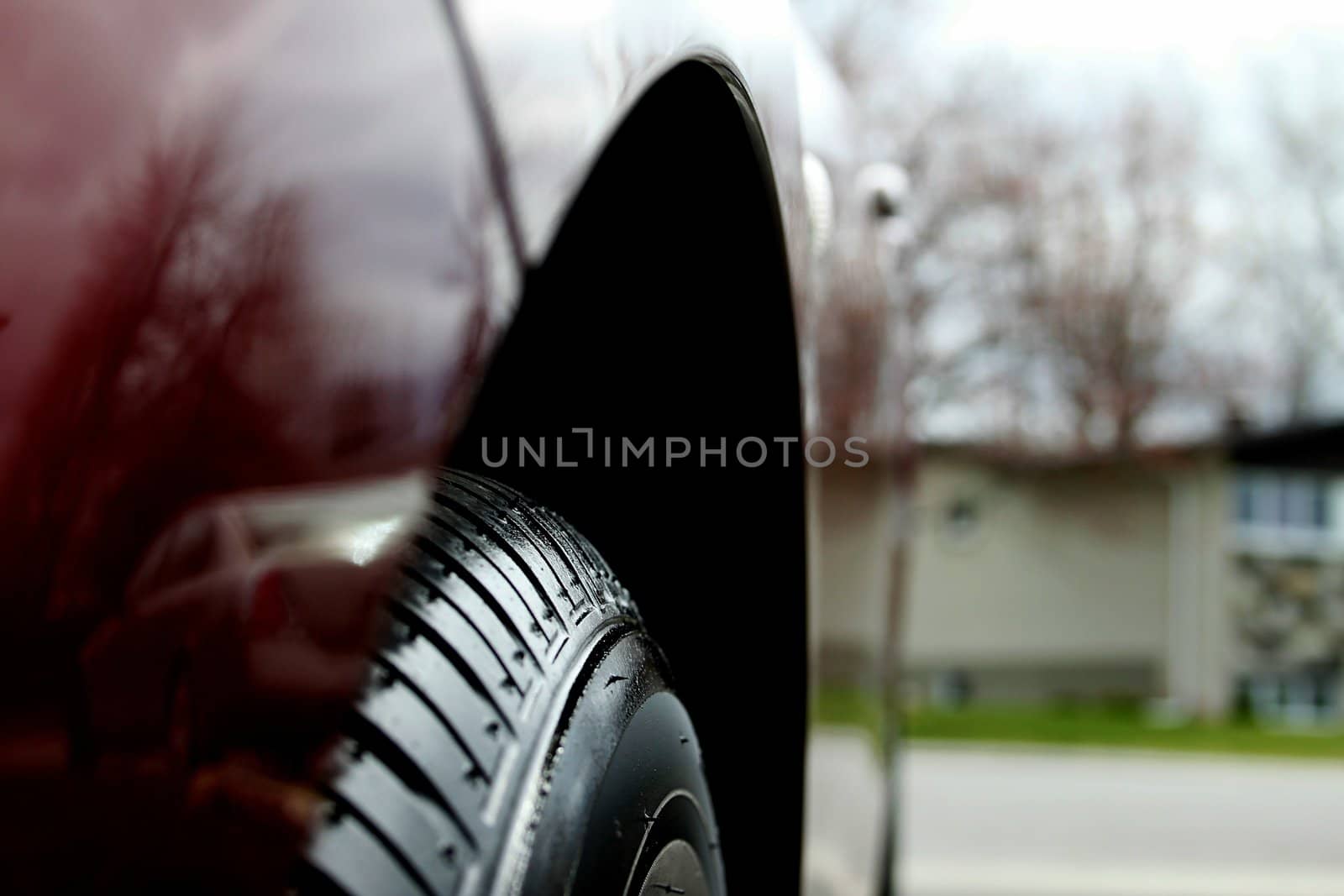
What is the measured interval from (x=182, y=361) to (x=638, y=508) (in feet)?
2.24

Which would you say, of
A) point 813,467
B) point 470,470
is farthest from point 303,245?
point 813,467

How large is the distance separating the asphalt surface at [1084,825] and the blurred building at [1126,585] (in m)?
14.4

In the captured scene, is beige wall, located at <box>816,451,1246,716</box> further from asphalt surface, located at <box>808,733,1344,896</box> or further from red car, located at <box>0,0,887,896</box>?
red car, located at <box>0,0,887,896</box>

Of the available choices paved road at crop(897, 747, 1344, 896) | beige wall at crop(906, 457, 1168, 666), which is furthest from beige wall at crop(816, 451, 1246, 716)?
paved road at crop(897, 747, 1344, 896)

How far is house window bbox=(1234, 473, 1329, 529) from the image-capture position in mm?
27156

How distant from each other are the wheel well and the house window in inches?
1100

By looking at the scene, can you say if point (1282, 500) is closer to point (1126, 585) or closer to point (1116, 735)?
point (1126, 585)

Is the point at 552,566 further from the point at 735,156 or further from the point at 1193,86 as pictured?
the point at 1193,86

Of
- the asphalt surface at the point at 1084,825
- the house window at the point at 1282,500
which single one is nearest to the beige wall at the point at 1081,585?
the house window at the point at 1282,500

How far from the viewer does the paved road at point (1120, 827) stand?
5043mm

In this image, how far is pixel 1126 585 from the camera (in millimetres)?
26422

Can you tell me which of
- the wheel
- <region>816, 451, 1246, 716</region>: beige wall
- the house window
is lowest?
the wheel

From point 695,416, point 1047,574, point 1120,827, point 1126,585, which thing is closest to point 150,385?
point 695,416

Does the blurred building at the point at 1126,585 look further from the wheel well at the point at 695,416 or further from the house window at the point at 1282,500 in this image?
the wheel well at the point at 695,416
